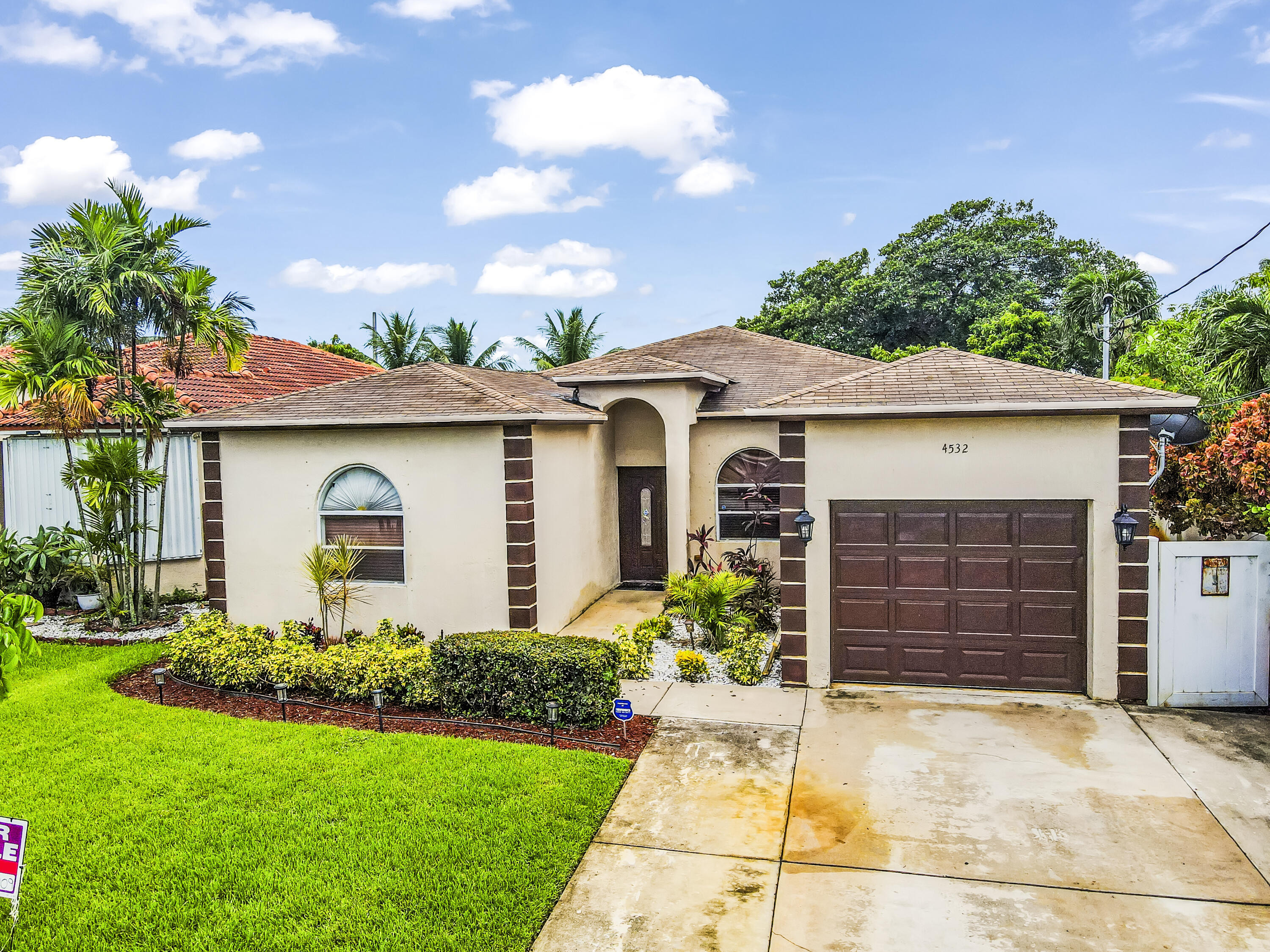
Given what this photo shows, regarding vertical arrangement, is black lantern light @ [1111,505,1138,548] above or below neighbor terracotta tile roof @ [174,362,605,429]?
below

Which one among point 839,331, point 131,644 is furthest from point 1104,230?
point 131,644

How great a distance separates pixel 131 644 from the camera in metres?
11.2

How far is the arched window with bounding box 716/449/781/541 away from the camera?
44.7ft

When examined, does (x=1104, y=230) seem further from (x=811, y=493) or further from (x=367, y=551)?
(x=367, y=551)

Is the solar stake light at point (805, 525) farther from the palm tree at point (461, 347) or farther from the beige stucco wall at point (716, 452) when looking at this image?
the palm tree at point (461, 347)

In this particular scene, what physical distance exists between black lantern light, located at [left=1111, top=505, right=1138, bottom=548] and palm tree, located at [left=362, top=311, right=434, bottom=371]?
22.9m

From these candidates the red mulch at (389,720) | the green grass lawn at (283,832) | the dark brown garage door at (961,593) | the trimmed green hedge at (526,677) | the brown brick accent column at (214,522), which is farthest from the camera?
the brown brick accent column at (214,522)

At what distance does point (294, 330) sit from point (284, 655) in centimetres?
2819

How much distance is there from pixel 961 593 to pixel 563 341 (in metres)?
21.0

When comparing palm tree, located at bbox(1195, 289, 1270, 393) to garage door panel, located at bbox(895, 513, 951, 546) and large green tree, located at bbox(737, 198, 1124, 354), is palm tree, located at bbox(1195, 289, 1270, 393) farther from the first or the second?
large green tree, located at bbox(737, 198, 1124, 354)

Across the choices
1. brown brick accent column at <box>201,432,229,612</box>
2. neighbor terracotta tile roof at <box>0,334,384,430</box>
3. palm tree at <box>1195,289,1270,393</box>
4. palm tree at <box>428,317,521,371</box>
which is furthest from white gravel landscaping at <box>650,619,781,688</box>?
palm tree at <box>428,317,521,371</box>

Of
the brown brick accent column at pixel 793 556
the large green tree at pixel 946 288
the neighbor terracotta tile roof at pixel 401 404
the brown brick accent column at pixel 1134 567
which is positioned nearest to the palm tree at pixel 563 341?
the large green tree at pixel 946 288

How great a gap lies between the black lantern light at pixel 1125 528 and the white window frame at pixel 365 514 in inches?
342

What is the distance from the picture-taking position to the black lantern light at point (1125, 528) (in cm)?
809
